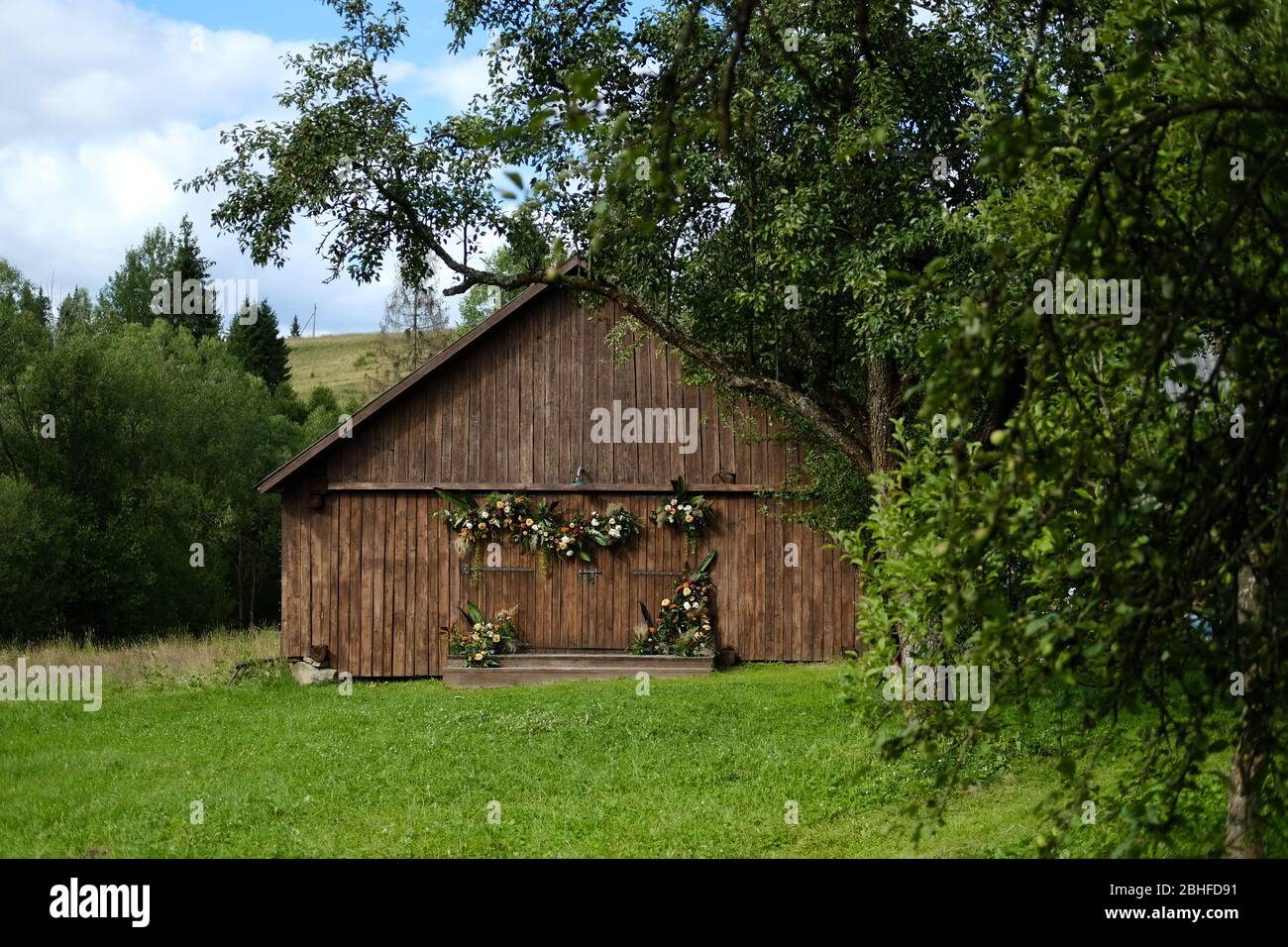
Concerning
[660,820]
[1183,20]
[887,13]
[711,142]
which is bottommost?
[660,820]

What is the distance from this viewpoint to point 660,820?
9656 mm

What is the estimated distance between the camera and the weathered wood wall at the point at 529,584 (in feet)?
63.5

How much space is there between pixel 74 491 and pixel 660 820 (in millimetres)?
28644

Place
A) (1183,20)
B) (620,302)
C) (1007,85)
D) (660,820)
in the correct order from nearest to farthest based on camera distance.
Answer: (1183,20) → (660,820) → (1007,85) → (620,302)

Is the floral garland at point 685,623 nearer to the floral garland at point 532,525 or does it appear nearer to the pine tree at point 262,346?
the floral garland at point 532,525

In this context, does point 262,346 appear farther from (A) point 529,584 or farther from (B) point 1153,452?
(B) point 1153,452

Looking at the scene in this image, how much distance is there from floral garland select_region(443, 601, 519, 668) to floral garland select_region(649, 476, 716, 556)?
2.87 m

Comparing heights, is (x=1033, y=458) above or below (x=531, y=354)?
below

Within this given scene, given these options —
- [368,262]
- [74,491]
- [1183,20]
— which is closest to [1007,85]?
[1183,20]

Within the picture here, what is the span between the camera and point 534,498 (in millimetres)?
19609

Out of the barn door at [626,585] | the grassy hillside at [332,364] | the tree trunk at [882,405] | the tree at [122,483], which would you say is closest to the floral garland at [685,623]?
the barn door at [626,585]

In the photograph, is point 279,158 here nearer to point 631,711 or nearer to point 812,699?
point 631,711

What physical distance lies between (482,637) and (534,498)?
2.40m

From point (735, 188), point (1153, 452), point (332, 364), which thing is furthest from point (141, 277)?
point (1153, 452)
